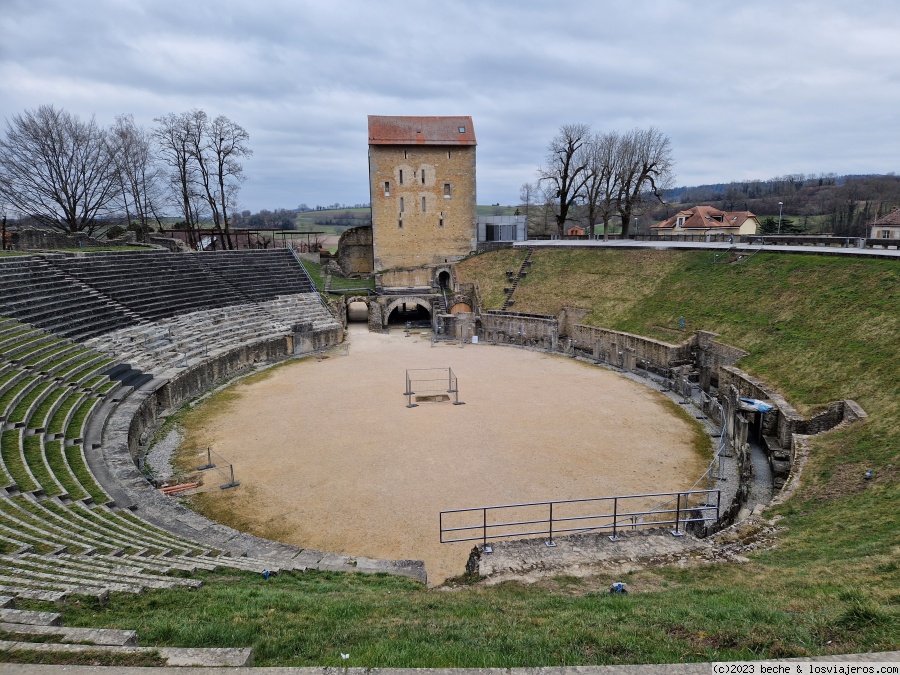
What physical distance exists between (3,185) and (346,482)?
33.9 metres

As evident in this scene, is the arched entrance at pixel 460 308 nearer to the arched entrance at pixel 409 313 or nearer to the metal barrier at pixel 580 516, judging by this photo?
the arched entrance at pixel 409 313

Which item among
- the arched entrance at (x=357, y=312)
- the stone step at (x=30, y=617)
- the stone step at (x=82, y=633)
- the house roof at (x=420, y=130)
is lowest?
the arched entrance at (x=357, y=312)

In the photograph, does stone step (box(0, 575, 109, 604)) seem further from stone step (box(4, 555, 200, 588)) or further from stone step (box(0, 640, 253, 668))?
stone step (box(0, 640, 253, 668))

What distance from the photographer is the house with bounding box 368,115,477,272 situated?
4319cm

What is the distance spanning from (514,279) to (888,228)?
29.6 m

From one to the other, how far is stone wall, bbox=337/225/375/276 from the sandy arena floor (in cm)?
2101

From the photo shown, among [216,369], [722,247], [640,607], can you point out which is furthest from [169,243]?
[640,607]

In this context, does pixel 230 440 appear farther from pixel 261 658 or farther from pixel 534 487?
pixel 261 658

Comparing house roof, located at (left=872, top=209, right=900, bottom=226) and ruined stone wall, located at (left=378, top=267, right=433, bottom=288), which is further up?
house roof, located at (left=872, top=209, right=900, bottom=226)

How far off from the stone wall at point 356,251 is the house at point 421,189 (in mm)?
2015

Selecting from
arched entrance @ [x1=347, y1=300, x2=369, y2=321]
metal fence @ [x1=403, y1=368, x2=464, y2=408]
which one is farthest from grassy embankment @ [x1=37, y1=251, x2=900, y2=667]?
arched entrance @ [x1=347, y1=300, x2=369, y2=321]

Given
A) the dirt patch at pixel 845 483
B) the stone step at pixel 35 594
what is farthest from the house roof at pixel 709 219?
the stone step at pixel 35 594

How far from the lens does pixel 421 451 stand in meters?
16.6

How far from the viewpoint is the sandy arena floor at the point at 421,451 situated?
1271 centimetres
